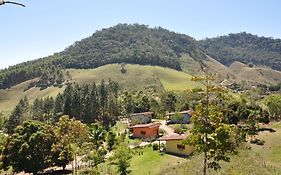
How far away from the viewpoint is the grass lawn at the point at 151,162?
45.9 m

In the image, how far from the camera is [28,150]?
52438 mm

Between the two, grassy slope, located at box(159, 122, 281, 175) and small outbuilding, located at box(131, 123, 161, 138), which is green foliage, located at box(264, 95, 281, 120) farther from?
grassy slope, located at box(159, 122, 281, 175)

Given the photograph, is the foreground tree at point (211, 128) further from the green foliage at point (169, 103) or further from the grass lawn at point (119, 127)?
the green foliage at point (169, 103)

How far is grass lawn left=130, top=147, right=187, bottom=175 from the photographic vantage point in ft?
151

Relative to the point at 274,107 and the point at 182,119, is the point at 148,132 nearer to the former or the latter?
the point at 182,119

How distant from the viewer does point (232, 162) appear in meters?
39.0

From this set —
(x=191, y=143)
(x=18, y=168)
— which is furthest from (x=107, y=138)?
(x=191, y=143)

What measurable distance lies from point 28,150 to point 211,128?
120 feet

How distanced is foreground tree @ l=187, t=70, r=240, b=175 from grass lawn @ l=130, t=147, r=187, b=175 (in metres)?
21.5

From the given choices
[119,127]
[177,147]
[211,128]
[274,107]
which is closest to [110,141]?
[177,147]

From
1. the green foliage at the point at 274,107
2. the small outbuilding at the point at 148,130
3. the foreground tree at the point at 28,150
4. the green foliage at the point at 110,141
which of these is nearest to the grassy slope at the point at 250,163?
the foreground tree at the point at 28,150

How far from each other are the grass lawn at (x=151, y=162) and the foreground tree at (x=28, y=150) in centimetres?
1290

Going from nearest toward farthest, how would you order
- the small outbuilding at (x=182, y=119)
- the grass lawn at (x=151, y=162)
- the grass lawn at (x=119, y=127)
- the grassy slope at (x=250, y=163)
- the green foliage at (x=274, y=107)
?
the grassy slope at (x=250, y=163)
the grass lawn at (x=151, y=162)
the green foliage at (x=274, y=107)
the small outbuilding at (x=182, y=119)
the grass lawn at (x=119, y=127)

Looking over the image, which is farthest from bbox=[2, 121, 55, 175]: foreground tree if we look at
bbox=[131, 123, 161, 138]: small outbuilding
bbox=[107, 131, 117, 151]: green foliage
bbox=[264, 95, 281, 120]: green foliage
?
bbox=[264, 95, 281, 120]: green foliage
